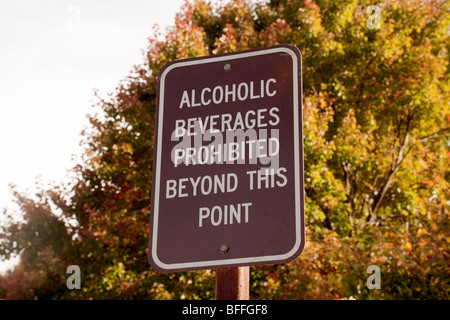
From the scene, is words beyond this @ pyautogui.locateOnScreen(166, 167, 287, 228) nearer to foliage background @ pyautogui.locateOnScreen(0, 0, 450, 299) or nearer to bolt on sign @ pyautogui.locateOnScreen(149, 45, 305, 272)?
bolt on sign @ pyautogui.locateOnScreen(149, 45, 305, 272)

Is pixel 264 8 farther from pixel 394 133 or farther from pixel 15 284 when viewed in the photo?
pixel 15 284

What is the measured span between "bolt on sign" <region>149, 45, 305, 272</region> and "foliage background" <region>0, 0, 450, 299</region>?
7933 millimetres

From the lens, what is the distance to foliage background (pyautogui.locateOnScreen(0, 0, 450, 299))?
37.4ft

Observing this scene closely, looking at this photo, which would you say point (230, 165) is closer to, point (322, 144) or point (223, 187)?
point (223, 187)

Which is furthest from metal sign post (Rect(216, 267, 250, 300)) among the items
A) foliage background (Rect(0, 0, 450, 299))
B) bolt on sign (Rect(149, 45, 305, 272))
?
foliage background (Rect(0, 0, 450, 299))

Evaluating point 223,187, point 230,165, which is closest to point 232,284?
point 223,187

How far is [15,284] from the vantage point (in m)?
17.7

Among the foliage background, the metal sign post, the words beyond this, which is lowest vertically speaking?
the metal sign post

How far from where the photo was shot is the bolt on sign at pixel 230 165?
2.55 meters

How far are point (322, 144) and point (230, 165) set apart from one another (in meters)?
8.33

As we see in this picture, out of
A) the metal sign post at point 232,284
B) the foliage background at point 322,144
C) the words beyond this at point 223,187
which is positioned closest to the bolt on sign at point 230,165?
the words beyond this at point 223,187

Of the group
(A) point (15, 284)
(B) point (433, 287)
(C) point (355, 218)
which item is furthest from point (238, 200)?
(A) point (15, 284)

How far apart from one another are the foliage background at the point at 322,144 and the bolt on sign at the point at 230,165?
26.0 ft
